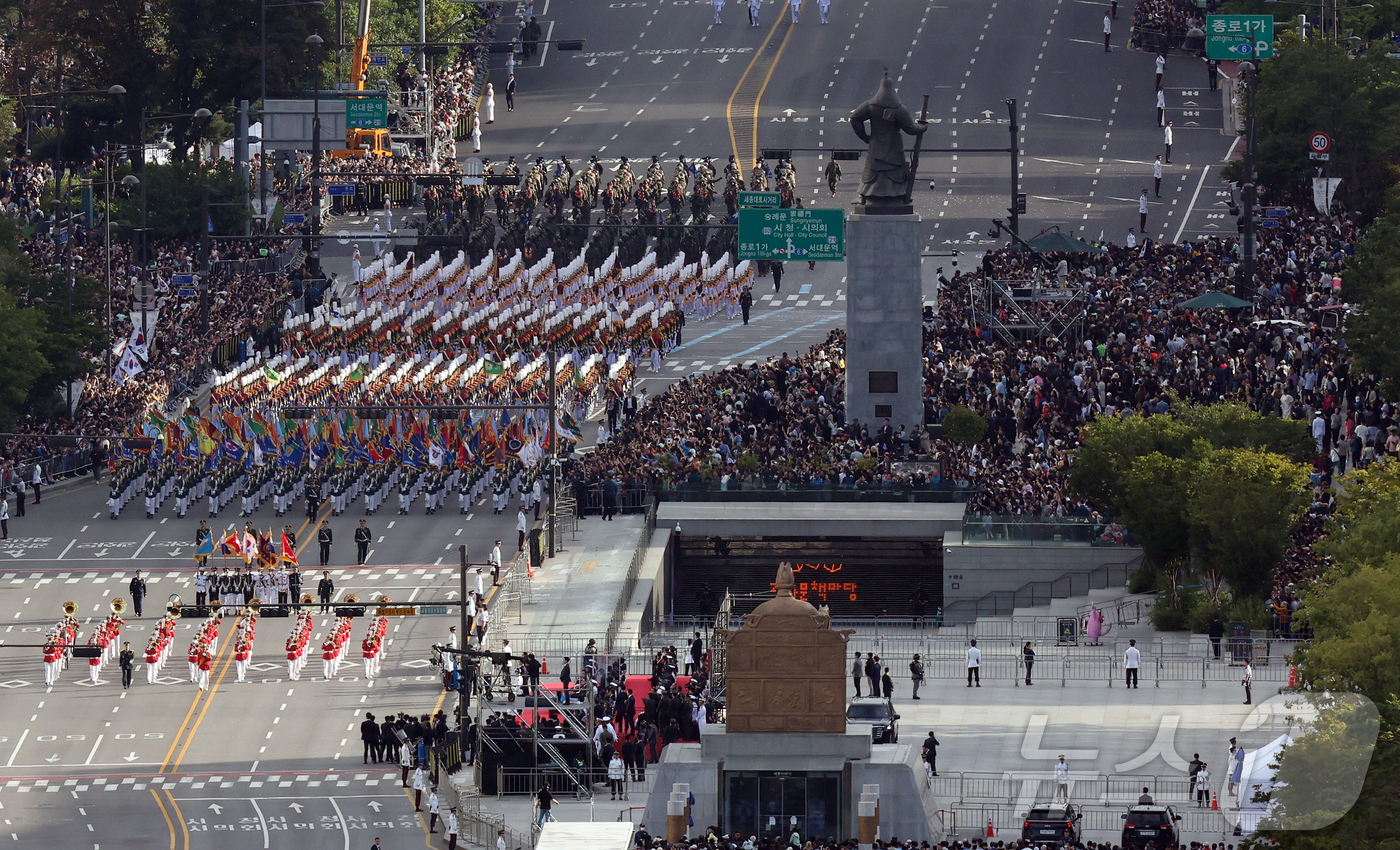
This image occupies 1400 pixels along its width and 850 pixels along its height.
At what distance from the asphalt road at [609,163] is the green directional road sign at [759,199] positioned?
370cm

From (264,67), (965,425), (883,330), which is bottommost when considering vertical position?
(965,425)

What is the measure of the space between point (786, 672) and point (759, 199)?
4344cm

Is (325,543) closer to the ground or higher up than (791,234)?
closer to the ground

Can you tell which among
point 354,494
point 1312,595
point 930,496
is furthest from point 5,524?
point 1312,595

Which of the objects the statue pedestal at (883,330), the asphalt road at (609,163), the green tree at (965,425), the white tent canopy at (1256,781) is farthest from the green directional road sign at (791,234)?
the white tent canopy at (1256,781)

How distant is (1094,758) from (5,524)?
1237 inches

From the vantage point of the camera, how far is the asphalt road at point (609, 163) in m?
55.6

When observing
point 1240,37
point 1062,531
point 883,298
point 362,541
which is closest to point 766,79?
point 1240,37

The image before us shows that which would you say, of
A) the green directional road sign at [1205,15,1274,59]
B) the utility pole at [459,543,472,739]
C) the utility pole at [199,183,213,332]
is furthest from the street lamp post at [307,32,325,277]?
the utility pole at [459,543,472,739]

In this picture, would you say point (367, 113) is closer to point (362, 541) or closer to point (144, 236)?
point (144, 236)

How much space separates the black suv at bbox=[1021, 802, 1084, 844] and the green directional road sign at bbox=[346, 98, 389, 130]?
5869 centimetres

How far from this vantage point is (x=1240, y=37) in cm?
10244

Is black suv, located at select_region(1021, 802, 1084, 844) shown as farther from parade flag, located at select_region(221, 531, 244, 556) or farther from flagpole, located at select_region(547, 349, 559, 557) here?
parade flag, located at select_region(221, 531, 244, 556)

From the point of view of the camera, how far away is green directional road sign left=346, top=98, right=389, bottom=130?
103m
